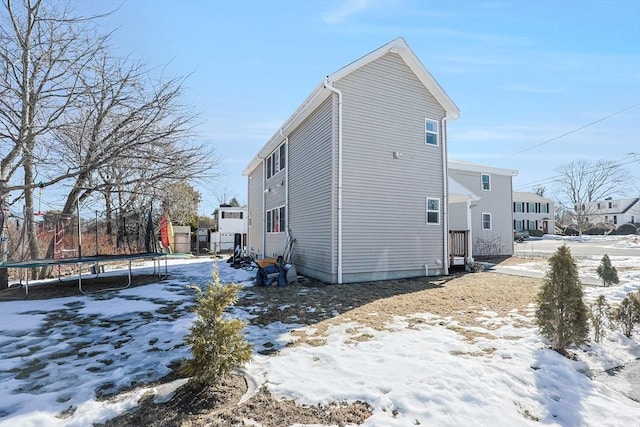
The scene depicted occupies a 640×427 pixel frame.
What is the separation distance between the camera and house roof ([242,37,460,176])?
29.1ft

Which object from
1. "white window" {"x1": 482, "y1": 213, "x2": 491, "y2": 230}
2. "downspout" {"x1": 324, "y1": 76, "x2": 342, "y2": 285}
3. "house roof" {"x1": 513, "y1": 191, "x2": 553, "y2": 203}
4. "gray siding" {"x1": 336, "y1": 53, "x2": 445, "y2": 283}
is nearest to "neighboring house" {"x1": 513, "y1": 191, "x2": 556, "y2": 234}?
"house roof" {"x1": 513, "y1": 191, "x2": 553, "y2": 203}

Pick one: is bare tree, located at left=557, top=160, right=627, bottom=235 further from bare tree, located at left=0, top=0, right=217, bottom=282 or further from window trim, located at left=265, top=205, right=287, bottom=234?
bare tree, located at left=0, top=0, right=217, bottom=282

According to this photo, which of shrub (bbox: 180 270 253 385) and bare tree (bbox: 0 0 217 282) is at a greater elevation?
bare tree (bbox: 0 0 217 282)

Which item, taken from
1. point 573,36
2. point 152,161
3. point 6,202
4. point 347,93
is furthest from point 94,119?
point 573,36

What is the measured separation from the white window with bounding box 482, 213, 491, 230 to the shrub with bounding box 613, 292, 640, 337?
571 inches

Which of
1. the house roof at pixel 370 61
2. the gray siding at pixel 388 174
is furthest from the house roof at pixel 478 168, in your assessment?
the gray siding at pixel 388 174

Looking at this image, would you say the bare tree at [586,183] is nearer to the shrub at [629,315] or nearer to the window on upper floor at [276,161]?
the window on upper floor at [276,161]

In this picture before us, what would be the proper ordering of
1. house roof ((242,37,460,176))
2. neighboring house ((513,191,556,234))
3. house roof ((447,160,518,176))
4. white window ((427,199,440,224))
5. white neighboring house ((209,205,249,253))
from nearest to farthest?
house roof ((242,37,460,176)) < white window ((427,199,440,224)) < house roof ((447,160,518,176)) < white neighboring house ((209,205,249,253)) < neighboring house ((513,191,556,234))

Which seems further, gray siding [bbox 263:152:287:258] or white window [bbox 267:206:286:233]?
white window [bbox 267:206:286:233]

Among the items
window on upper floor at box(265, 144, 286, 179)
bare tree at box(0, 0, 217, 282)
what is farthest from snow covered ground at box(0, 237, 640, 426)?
window on upper floor at box(265, 144, 286, 179)

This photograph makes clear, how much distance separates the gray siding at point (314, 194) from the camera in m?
8.95

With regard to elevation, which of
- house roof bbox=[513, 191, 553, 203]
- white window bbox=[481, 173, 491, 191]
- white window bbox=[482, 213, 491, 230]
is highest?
house roof bbox=[513, 191, 553, 203]

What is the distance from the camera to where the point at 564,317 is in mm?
3936

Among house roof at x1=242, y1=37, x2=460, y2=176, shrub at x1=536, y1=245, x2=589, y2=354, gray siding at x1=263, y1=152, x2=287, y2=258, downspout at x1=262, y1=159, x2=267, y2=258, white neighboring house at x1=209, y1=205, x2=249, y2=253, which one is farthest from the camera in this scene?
white neighboring house at x1=209, y1=205, x2=249, y2=253
